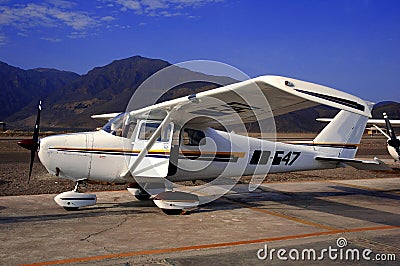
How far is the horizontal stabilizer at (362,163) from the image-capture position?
940 cm

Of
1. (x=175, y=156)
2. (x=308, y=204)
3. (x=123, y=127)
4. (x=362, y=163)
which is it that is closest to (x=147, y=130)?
(x=123, y=127)

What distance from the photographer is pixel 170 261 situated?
201 inches

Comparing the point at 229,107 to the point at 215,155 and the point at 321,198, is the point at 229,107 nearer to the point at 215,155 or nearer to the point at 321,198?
the point at 215,155

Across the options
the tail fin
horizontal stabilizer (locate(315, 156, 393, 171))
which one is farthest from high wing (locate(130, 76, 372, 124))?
the tail fin

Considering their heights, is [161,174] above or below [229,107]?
below

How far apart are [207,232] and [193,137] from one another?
2.88 metres

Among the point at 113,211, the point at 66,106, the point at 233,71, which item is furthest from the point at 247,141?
the point at 66,106

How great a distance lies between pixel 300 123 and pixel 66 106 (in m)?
94.6

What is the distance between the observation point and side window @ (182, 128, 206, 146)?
9028 mm

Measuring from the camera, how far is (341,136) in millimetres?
11383

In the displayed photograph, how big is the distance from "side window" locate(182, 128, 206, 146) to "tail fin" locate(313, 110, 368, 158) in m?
3.81

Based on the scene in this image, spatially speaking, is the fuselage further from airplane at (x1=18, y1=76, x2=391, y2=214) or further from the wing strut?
the wing strut

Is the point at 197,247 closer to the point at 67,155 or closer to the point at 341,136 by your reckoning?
the point at 67,155

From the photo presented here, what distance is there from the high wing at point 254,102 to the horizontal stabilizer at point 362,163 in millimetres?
2587
